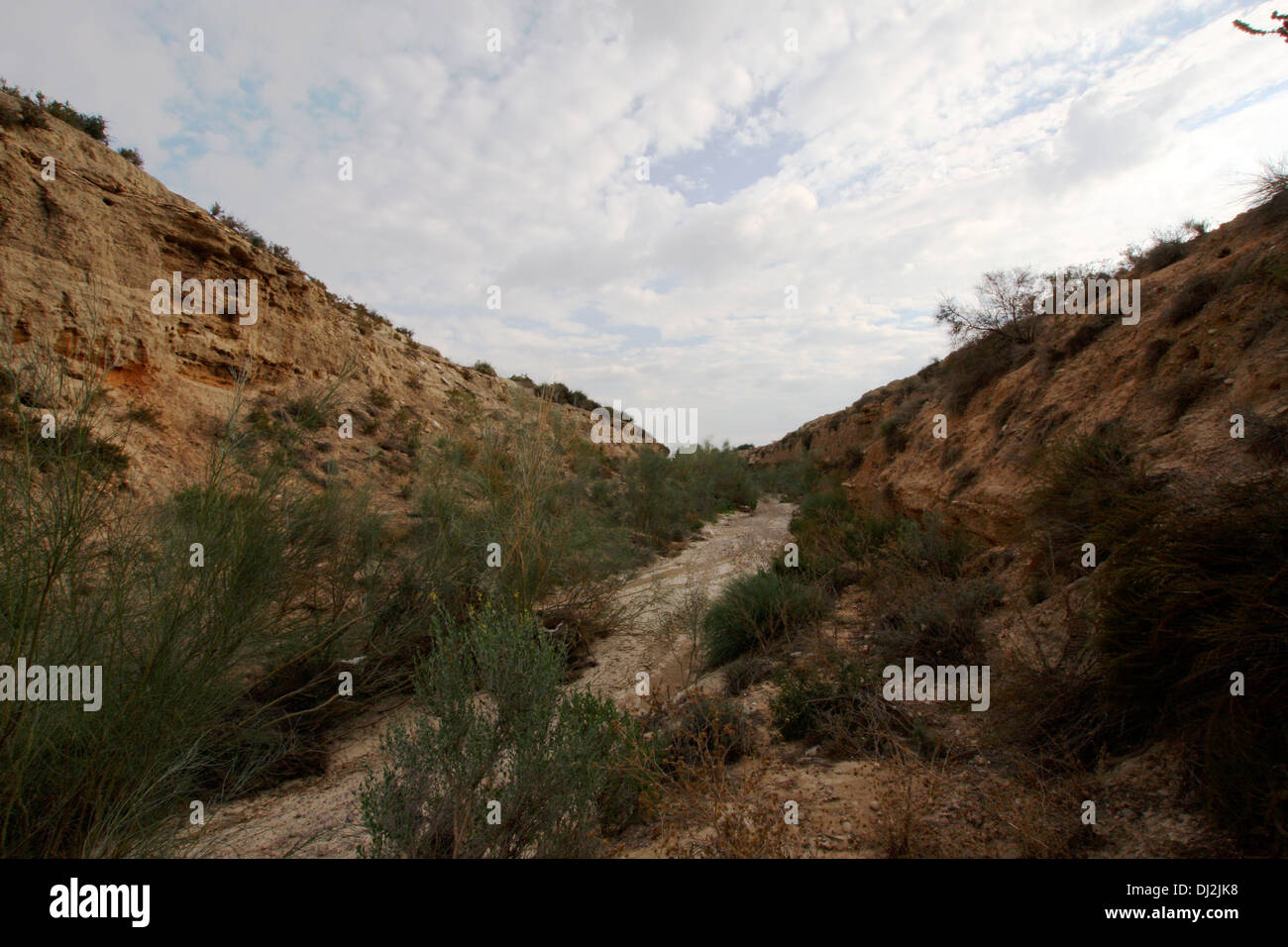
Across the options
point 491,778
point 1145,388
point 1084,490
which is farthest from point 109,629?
point 1145,388

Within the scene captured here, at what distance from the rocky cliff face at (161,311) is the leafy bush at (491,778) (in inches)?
199

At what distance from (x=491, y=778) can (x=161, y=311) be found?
12187 mm

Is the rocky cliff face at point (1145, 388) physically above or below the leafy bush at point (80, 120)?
below

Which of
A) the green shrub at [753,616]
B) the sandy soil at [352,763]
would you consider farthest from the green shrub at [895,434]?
the green shrub at [753,616]

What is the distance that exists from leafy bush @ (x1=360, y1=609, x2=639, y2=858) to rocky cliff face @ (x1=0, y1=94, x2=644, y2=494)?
16.6 ft

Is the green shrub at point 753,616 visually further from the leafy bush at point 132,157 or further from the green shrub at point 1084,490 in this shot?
the leafy bush at point 132,157

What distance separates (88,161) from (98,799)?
13356 mm

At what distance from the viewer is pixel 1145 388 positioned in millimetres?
5516

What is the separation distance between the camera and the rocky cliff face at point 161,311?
831cm

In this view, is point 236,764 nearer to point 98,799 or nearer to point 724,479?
point 98,799

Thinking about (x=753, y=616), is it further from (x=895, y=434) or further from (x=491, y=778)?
(x=895, y=434)

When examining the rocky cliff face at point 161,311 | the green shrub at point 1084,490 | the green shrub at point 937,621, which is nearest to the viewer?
the green shrub at point 1084,490
